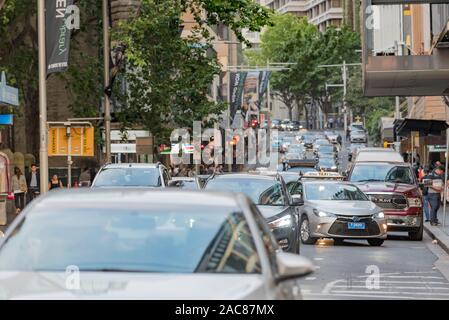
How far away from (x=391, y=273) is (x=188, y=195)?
12.5m

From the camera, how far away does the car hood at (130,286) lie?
21.5ft

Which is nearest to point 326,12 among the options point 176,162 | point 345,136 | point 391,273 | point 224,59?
point 345,136

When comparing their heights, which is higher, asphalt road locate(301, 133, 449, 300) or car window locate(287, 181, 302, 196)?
car window locate(287, 181, 302, 196)

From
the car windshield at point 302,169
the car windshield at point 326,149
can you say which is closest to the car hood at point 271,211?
the car windshield at point 302,169

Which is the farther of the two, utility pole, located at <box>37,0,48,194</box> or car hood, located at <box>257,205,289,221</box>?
utility pole, located at <box>37,0,48,194</box>

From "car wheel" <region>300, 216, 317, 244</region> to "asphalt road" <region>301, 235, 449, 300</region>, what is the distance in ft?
0.73

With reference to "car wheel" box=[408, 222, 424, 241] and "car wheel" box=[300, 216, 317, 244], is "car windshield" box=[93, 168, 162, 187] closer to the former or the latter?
"car wheel" box=[300, 216, 317, 244]

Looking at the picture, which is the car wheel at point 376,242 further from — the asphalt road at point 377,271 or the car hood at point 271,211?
the car hood at point 271,211

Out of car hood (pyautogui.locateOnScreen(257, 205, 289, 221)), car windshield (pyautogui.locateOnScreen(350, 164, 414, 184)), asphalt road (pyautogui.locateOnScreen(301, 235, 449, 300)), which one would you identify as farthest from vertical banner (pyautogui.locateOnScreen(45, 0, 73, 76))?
car hood (pyautogui.locateOnScreen(257, 205, 289, 221))

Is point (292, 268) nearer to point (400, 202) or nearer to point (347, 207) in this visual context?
point (347, 207)

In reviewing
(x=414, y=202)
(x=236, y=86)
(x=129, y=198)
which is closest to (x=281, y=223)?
(x=414, y=202)

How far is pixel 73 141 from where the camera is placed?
104ft

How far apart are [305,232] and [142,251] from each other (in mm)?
20081

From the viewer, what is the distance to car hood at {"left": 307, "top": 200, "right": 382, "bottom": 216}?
2652 cm
